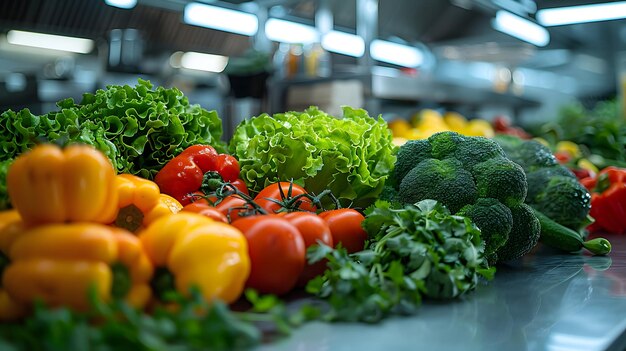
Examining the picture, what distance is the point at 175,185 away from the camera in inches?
63.0

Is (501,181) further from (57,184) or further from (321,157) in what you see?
(57,184)

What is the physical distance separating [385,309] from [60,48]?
16.9ft

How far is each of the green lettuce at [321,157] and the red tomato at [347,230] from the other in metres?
0.27

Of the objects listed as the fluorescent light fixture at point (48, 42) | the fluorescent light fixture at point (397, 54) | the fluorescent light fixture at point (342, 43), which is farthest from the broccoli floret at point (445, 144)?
the fluorescent light fixture at point (397, 54)

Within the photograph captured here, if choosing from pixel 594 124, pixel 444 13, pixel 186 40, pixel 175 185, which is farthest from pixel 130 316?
pixel 444 13

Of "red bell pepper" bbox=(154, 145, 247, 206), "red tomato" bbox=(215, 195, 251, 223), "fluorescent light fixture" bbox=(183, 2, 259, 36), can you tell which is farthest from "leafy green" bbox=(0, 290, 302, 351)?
"fluorescent light fixture" bbox=(183, 2, 259, 36)

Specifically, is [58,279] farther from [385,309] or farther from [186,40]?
[186,40]

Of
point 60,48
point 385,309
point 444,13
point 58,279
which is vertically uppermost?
point 444,13

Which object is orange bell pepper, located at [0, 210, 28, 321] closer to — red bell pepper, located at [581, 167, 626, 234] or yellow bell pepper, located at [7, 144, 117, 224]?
yellow bell pepper, located at [7, 144, 117, 224]

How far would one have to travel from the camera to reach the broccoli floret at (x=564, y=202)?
1915 millimetres

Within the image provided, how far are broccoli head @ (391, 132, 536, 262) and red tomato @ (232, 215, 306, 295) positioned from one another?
480mm

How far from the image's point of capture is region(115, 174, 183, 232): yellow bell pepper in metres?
1.26

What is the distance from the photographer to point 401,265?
118 cm

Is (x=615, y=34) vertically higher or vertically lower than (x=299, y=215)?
higher
